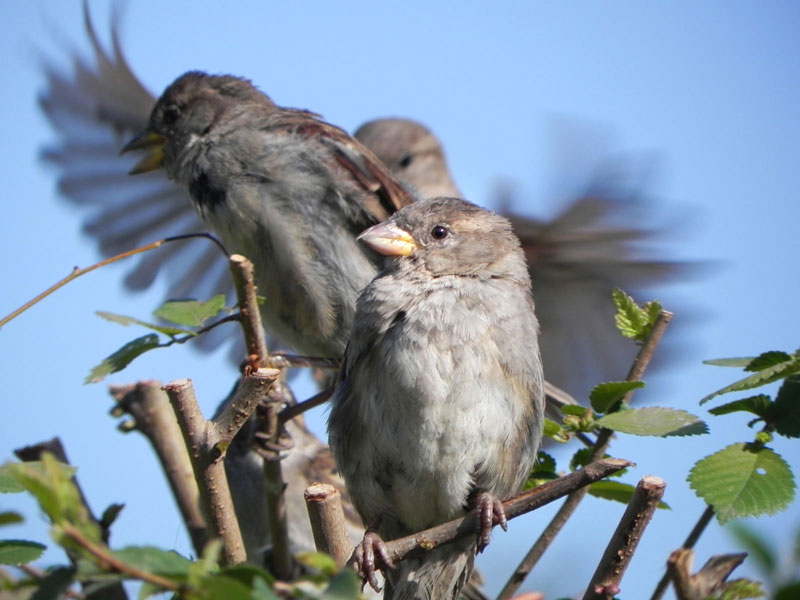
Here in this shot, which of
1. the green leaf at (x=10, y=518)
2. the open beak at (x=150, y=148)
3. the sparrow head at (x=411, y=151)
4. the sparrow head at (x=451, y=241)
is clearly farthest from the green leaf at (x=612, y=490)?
the sparrow head at (x=411, y=151)

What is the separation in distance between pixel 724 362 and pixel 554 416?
1.13 meters

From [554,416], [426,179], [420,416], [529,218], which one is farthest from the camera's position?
[426,179]

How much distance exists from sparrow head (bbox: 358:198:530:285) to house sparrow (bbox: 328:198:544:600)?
3.2 inches

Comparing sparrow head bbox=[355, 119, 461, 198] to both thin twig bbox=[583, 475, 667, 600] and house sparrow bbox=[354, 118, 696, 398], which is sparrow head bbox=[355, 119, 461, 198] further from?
thin twig bbox=[583, 475, 667, 600]

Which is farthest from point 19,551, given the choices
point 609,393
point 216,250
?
point 216,250

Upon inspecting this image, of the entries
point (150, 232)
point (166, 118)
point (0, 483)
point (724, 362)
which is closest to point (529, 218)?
point (166, 118)

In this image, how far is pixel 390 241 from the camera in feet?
8.14

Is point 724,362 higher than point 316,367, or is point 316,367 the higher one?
point 724,362

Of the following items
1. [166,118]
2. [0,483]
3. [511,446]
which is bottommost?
[511,446]

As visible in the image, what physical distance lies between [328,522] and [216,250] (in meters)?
2.65

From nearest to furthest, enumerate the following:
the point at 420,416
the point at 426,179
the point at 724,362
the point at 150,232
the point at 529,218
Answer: the point at 724,362, the point at 420,416, the point at 529,218, the point at 150,232, the point at 426,179

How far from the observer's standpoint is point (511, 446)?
2.14m

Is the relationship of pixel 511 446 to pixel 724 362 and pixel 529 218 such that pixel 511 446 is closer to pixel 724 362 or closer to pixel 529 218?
pixel 724 362

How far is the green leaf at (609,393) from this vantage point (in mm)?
1773
